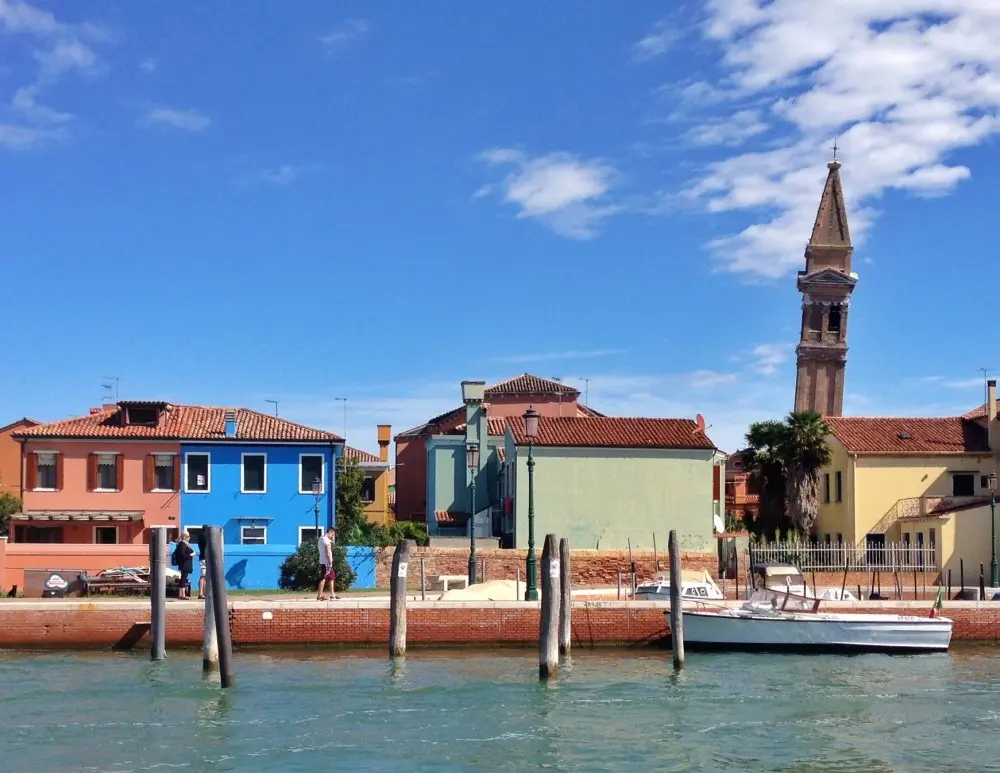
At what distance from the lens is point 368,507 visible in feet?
220

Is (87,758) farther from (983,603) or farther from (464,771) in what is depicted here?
(983,603)

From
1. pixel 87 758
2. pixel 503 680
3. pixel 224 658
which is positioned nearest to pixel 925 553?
pixel 503 680

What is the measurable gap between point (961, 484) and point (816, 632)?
25346 mm

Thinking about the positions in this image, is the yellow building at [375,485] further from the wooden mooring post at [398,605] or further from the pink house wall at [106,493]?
the wooden mooring post at [398,605]

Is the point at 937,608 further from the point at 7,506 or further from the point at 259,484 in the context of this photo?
the point at 7,506

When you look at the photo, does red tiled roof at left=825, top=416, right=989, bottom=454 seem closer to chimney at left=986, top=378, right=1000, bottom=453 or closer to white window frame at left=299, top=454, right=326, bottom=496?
chimney at left=986, top=378, right=1000, bottom=453

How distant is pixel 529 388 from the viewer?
6825 cm

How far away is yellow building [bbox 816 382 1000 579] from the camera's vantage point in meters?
50.8

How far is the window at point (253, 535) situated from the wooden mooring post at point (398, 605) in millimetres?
18092

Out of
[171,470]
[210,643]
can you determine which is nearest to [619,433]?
[171,470]

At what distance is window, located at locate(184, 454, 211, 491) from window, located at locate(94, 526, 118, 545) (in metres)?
2.98

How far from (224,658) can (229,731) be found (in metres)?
2.82

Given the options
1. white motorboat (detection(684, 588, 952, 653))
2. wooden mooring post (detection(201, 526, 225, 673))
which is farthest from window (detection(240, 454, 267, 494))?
wooden mooring post (detection(201, 526, 225, 673))

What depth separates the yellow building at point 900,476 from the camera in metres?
50.8
